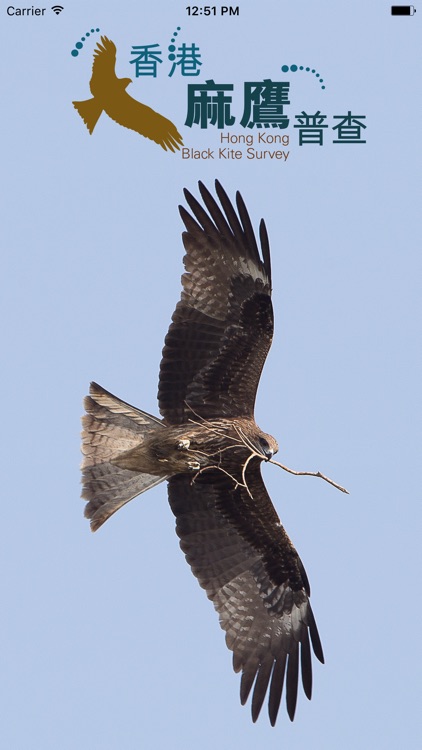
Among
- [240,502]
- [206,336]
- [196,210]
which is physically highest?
[196,210]

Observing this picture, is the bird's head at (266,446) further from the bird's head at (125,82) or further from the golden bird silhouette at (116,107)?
the bird's head at (125,82)

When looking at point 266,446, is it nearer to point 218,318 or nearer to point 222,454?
point 222,454

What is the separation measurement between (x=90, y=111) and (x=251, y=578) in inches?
158

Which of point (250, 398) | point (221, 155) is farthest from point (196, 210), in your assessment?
point (250, 398)

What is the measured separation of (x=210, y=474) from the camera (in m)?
14.1

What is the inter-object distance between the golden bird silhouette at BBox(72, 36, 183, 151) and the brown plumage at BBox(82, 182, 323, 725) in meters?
0.83

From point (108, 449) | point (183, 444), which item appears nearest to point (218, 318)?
point (183, 444)

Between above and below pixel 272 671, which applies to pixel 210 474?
above

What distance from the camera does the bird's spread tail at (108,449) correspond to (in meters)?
14.2

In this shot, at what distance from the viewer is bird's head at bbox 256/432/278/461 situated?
1369 centimetres

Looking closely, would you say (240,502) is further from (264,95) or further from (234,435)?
(264,95)

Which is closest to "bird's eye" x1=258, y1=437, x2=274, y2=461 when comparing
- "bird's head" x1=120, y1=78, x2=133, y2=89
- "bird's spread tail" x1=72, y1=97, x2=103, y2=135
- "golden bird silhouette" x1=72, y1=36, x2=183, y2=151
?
"golden bird silhouette" x1=72, y1=36, x2=183, y2=151

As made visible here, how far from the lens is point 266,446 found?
44.9 feet

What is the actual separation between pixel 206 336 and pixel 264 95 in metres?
2.22
